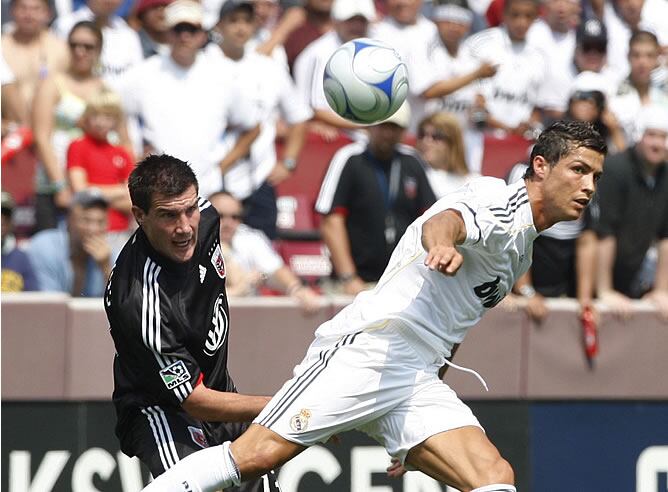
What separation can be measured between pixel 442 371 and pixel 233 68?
4.16m

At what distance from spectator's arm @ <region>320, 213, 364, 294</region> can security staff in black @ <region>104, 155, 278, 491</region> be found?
2460 millimetres

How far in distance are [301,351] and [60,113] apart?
245cm

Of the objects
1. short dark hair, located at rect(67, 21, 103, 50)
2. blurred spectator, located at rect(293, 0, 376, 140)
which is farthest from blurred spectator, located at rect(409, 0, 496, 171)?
short dark hair, located at rect(67, 21, 103, 50)

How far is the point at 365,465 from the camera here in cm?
844

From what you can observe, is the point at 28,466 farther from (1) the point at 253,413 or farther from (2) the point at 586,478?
(2) the point at 586,478

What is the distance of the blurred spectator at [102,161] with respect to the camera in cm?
895

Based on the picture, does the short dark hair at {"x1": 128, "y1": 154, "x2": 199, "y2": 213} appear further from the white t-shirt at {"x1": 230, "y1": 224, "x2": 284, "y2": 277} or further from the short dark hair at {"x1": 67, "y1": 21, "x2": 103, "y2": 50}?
the short dark hair at {"x1": 67, "y1": 21, "x2": 103, "y2": 50}

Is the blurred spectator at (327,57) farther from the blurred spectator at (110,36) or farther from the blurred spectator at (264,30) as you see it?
the blurred spectator at (110,36)

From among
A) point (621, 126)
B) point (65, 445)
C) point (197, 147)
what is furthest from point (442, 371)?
point (621, 126)

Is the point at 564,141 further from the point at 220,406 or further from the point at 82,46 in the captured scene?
the point at 82,46

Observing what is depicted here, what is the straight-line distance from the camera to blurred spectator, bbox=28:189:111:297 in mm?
8523

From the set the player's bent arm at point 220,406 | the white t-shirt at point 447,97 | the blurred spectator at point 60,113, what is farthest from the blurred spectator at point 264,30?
the player's bent arm at point 220,406

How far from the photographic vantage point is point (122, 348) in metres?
5.93

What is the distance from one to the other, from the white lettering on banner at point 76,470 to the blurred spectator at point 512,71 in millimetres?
4053
